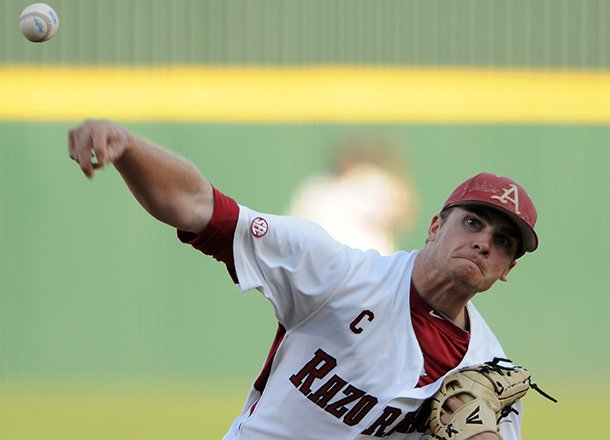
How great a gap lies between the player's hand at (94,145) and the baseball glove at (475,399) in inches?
46.1

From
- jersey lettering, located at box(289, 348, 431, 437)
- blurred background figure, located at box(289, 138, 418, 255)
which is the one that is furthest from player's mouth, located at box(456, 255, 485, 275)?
blurred background figure, located at box(289, 138, 418, 255)

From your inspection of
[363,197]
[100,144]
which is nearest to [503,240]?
[100,144]

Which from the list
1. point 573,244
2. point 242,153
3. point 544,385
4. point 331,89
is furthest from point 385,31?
point 544,385

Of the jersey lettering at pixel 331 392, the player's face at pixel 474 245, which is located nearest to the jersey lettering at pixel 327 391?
the jersey lettering at pixel 331 392

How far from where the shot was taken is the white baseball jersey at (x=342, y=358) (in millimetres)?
2445

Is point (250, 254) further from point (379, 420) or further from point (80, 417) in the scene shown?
point (80, 417)

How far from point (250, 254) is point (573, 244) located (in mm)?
4162

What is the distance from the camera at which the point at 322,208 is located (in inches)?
227

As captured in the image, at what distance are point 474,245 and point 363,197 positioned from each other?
315 centimetres

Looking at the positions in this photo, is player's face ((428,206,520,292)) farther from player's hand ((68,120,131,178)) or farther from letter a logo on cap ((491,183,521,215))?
player's hand ((68,120,131,178))

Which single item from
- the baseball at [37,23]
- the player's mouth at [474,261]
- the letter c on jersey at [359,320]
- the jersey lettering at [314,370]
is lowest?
the jersey lettering at [314,370]

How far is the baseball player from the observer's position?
233 cm

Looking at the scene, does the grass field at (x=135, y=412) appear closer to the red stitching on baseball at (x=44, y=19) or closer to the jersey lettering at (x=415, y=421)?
the red stitching on baseball at (x=44, y=19)

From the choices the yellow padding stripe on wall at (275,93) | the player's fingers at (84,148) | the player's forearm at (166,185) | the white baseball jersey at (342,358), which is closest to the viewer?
the player's fingers at (84,148)
